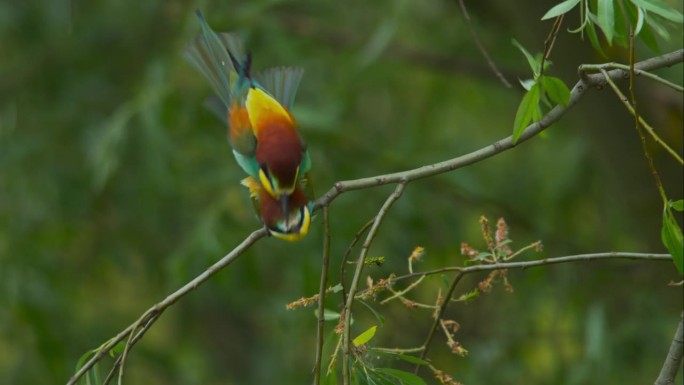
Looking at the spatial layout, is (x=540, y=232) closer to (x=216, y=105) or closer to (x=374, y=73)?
(x=374, y=73)

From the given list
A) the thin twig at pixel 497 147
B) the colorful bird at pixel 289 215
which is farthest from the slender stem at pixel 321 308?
the colorful bird at pixel 289 215

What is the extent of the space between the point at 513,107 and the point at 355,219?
1.47m

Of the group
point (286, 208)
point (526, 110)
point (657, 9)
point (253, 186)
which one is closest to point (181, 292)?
point (286, 208)

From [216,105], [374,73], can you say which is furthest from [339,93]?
[216,105]

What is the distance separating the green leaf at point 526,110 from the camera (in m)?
1.56

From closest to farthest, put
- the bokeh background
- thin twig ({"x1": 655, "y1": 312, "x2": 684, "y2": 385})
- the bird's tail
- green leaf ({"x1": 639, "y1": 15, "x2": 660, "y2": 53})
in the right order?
1. thin twig ({"x1": 655, "y1": 312, "x2": 684, "y2": 385})
2. green leaf ({"x1": 639, "y1": 15, "x2": 660, "y2": 53})
3. the bird's tail
4. the bokeh background

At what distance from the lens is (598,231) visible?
14.8ft

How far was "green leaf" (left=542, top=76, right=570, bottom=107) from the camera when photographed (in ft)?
5.08

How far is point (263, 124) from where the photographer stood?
191 centimetres

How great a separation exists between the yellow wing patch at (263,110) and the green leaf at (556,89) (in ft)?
1.77

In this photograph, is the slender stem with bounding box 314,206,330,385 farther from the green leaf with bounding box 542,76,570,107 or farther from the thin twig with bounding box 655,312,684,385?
the thin twig with bounding box 655,312,684,385

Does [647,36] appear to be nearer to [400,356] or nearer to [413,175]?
[413,175]

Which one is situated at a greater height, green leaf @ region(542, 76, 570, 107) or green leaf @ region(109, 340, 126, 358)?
green leaf @ region(542, 76, 570, 107)

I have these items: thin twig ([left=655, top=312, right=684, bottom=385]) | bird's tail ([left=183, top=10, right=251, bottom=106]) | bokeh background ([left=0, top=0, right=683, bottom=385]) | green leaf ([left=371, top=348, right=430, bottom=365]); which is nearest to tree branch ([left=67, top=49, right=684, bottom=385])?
green leaf ([left=371, top=348, right=430, bottom=365])
